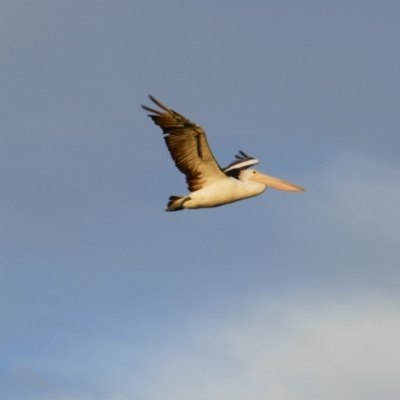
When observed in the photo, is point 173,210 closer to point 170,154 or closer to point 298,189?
point 170,154

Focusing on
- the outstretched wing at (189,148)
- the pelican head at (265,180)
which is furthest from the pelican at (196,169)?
the pelican head at (265,180)

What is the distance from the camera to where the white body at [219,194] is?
71.4ft

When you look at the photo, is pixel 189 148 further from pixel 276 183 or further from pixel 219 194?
pixel 276 183

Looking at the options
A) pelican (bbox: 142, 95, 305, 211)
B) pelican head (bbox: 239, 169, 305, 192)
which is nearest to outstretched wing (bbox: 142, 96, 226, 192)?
pelican (bbox: 142, 95, 305, 211)

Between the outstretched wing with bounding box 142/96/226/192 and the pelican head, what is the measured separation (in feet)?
6.59

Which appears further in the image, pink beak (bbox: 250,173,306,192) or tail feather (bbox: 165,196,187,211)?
pink beak (bbox: 250,173,306,192)

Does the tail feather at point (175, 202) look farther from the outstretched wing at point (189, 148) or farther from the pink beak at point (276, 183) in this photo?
the pink beak at point (276, 183)

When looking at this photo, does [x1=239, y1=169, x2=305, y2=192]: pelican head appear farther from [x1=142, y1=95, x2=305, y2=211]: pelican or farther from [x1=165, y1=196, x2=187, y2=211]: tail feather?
[x1=165, y1=196, x2=187, y2=211]: tail feather

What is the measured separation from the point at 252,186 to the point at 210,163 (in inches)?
49.9

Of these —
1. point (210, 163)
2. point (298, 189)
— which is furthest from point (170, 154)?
point (298, 189)

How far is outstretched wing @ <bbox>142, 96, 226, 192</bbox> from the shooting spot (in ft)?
67.6

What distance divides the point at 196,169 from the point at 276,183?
302 centimetres

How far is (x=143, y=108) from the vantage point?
20141 millimetres

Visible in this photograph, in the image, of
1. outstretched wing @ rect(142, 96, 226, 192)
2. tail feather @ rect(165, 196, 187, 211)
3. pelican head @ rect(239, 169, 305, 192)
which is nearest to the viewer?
outstretched wing @ rect(142, 96, 226, 192)
